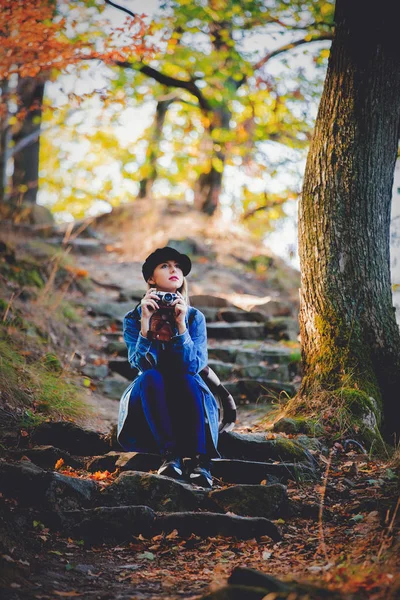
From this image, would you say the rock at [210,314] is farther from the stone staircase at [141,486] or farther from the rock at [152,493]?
the rock at [152,493]

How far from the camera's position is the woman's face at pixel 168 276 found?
4.35m

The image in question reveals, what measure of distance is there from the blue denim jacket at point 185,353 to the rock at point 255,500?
57 centimetres

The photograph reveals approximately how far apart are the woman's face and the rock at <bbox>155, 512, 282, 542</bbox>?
1.80 meters

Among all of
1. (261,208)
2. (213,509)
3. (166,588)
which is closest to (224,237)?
(261,208)

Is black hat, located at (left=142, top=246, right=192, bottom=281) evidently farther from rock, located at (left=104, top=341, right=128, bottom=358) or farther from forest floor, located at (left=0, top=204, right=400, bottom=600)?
rock, located at (left=104, top=341, right=128, bottom=358)

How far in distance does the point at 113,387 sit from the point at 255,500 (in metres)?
3.53

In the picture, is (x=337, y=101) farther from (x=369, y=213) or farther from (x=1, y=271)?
(x=1, y=271)

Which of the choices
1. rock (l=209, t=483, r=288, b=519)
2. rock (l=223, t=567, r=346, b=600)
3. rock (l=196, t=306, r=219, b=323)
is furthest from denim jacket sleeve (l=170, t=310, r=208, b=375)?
rock (l=196, t=306, r=219, b=323)

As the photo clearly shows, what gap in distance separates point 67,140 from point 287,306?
1598cm

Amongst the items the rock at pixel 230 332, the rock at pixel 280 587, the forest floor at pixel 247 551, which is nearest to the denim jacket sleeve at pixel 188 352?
the forest floor at pixel 247 551

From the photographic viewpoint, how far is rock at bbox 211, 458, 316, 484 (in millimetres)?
3918

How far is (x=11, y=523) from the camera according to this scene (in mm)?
2957

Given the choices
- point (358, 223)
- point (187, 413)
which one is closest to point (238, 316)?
point (358, 223)

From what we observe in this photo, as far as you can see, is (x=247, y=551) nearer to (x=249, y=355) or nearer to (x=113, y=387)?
(x=113, y=387)
